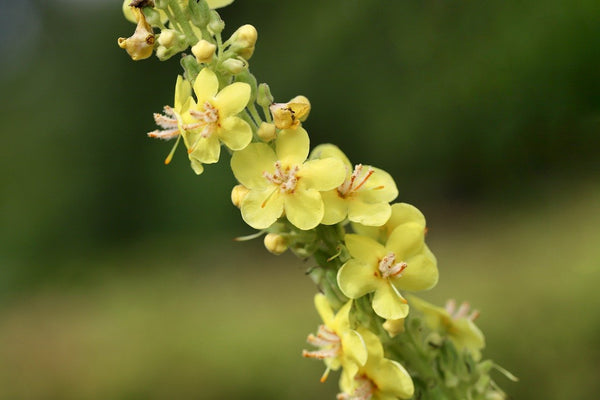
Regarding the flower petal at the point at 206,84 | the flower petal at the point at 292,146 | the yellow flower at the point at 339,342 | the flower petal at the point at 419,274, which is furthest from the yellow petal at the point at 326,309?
the flower petal at the point at 206,84

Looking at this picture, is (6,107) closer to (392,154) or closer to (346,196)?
(392,154)

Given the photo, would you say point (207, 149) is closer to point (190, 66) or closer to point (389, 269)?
point (190, 66)

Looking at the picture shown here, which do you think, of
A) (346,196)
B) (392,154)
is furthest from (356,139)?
(346,196)

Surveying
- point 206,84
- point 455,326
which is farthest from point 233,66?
point 455,326

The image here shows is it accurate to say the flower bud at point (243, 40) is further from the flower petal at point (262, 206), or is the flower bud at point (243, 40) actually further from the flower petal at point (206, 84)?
the flower petal at point (262, 206)

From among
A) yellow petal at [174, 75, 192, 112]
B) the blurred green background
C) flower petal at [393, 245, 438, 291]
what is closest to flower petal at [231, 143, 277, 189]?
yellow petal at [174, 75, 192, 112]

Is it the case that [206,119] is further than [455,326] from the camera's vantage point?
No
